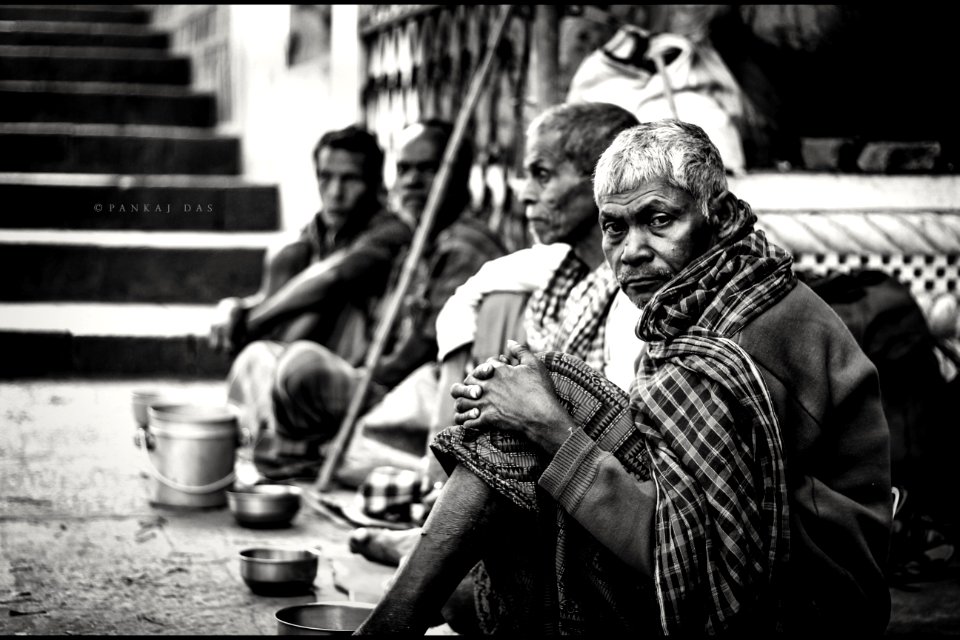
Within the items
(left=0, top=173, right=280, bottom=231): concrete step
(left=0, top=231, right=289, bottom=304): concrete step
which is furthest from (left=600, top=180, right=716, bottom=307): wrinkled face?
(left=0, top=173, right=280, bottom=231): concrete step

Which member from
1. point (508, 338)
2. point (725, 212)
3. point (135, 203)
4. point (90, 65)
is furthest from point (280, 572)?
point (90, 65)

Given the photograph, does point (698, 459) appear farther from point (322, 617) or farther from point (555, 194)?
point (555, 194)

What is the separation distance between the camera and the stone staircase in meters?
7.45

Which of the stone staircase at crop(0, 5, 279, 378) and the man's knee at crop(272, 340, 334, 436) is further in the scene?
the stone staircase at crop(0, 5, 279, 378)

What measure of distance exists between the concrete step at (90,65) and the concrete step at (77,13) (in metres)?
1.30

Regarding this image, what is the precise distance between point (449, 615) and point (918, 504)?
1.90 m

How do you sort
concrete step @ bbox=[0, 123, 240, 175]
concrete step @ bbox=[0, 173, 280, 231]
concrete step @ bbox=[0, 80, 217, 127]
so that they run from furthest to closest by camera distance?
1. concrete step @ bbox=[0, 80, 217, 127]
2. concrete step @ bbox=[0, 123, 240, 175]
3. concrete step @ bbox=[0, 173, 280, 231]

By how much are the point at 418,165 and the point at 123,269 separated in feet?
11.2

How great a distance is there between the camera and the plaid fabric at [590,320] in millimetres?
3297

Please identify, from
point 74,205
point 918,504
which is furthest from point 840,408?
point 74,205

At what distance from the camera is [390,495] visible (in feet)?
14.6

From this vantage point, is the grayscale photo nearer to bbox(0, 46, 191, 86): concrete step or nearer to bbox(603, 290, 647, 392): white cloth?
bbox(603, 290, 647, 392): white cloth

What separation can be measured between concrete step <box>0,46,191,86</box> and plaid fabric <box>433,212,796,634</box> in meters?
9.43

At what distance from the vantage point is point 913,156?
196 inches
